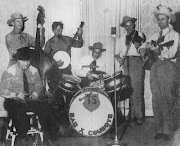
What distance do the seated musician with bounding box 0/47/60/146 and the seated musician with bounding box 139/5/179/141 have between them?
1.94 meters

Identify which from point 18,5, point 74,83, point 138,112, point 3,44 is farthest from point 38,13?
point 138,112

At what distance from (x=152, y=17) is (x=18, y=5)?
8.24 feet

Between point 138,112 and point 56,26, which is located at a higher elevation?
point 56,26

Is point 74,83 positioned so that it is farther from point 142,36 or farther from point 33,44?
point 142,36

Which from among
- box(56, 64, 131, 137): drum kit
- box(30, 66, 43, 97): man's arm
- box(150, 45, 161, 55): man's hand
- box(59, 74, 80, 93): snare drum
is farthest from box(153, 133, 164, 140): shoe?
box(30, 66, 43, 97): man's arm

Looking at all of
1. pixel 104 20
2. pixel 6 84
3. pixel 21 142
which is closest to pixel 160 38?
pixel 104 20

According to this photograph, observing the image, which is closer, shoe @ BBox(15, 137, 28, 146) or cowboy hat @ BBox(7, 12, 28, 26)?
shoe @ BBox(15, 137, 28, 146)

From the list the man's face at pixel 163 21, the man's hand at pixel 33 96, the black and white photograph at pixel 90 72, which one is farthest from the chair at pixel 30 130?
the man's face at pixel 163 21

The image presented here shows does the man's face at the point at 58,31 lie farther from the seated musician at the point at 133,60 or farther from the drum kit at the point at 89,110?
the seated musician at the point at 133,60

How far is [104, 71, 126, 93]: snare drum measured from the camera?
6598 mm

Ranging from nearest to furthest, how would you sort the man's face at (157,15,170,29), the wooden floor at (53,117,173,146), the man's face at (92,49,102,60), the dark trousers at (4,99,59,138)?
the dark trousers at (4,99,59,138)
the wooden floor at (53,117,173,146)
the man's face at (92,49,102,60)
the man's face at (157,15,170,29)

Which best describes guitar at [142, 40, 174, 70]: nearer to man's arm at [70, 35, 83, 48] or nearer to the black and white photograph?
the black and white photograph

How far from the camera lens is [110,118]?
6594 mm

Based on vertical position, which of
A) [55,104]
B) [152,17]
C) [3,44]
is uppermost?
[152,17]
